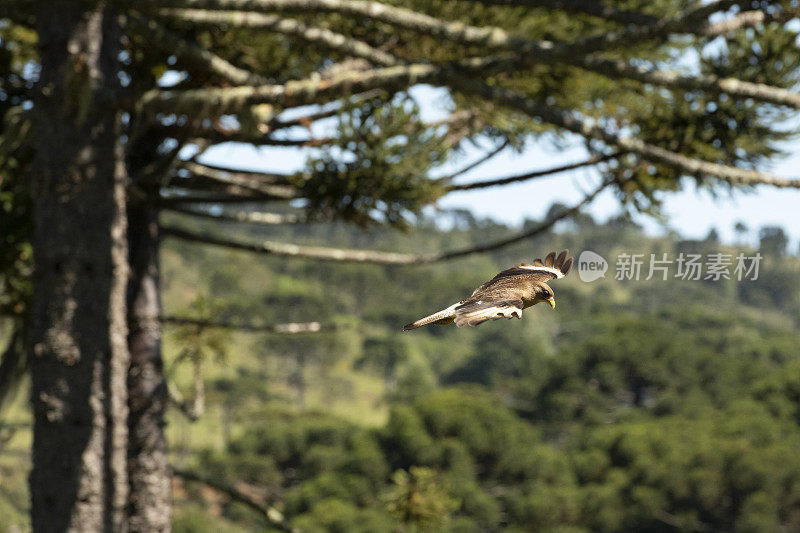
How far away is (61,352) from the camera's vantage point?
504cm

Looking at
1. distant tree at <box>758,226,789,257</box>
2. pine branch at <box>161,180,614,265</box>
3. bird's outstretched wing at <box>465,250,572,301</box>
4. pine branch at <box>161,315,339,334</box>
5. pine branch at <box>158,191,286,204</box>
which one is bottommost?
pine branch at <box>161,315,339,334</box>

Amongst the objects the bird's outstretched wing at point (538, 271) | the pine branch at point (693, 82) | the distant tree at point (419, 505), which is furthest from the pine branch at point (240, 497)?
the bird's outstretched wing at point (538, 271)

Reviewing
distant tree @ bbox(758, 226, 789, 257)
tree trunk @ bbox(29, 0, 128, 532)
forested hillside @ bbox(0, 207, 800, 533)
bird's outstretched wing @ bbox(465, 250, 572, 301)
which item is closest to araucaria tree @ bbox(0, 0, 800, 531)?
tree trunk @ bbox(29, 0, 128, 532)

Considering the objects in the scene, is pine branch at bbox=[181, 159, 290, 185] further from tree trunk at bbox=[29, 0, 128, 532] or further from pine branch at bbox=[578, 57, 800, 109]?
pine branch at bbox=[578, 57, 800, 109]

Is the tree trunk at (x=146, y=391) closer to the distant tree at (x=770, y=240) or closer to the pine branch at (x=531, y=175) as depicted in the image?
the pine branch at (x=531, y=175)

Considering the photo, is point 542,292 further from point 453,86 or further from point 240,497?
point 240,497

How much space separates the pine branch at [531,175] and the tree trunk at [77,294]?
7.86ft

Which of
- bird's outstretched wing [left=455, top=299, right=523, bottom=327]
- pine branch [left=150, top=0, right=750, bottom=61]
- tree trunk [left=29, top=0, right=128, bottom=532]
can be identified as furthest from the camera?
tree trunk [left=29, top=0, right=128, bottom=532]

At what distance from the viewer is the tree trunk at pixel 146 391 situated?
575cm

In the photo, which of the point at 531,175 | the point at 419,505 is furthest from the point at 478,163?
the point at 419,505

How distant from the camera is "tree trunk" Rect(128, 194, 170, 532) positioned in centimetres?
575

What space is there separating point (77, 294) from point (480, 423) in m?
40.8

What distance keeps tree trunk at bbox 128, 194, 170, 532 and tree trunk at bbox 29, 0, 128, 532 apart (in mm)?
501

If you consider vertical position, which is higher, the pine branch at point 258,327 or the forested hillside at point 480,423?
the pine branch at point 258,327
